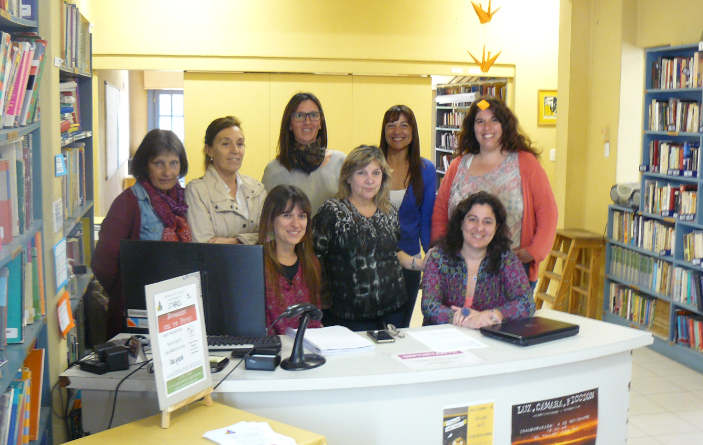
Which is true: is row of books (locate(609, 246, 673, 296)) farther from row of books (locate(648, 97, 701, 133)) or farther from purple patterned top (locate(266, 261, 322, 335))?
purple patterned top (locate(266, 261, 322, 335))

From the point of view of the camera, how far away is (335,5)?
21.9 ft

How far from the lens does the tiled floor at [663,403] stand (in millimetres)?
3715

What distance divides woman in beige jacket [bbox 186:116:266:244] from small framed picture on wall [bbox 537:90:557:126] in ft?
15.3

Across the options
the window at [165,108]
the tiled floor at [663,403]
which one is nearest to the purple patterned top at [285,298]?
the tiled floor at [663,403]

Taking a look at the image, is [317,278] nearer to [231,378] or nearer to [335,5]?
[231,378]

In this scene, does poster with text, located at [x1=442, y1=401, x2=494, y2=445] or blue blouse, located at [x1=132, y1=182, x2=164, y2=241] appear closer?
poster with text, located at [x1=442, y1=401, x2=494, y2=445]

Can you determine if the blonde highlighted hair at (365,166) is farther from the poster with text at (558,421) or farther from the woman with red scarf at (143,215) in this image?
the poster with text at (558,421)

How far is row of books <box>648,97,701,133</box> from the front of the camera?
478 cm

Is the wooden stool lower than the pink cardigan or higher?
lower

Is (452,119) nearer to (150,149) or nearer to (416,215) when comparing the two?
(416,215)

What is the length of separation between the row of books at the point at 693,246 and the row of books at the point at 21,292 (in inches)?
166

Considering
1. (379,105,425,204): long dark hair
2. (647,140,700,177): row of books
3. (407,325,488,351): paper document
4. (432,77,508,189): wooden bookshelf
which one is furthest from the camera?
(432,77,508,189): wooden bookshelf

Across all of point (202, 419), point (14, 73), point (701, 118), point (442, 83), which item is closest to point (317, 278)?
point (202, 419)

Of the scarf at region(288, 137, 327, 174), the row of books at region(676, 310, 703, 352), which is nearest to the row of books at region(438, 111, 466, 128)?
the row of books at region(676, 310, 703, 352)
